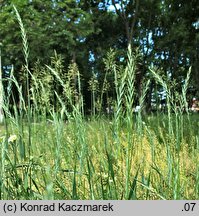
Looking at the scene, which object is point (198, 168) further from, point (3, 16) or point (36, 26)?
point (36, 26)

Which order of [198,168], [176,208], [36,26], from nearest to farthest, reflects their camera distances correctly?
[176,208] → [198,168] → [36,26]

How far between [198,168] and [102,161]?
0.43m

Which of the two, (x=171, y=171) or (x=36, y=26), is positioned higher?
(x=36, y=26)

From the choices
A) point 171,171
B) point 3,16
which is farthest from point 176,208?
point 3,16

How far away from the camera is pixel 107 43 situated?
25.8 m

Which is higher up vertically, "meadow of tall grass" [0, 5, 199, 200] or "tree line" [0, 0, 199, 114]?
"tree line" [0, 0, 199, 114]

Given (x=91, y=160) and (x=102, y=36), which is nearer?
(x=91, y=160)

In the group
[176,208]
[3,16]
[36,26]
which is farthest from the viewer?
[36,26]

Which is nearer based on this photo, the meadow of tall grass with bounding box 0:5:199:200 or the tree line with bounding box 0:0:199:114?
the meadow of tall grass with bounding box 0:5:199:200

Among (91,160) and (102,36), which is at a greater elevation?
(102,36)

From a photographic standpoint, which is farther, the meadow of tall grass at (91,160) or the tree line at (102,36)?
the tree line at (102,36)

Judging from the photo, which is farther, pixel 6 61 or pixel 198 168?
pixel 6 61

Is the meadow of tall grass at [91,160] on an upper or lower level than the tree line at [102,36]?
lower

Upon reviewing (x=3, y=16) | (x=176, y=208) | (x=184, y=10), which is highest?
(x=3, y=16)
